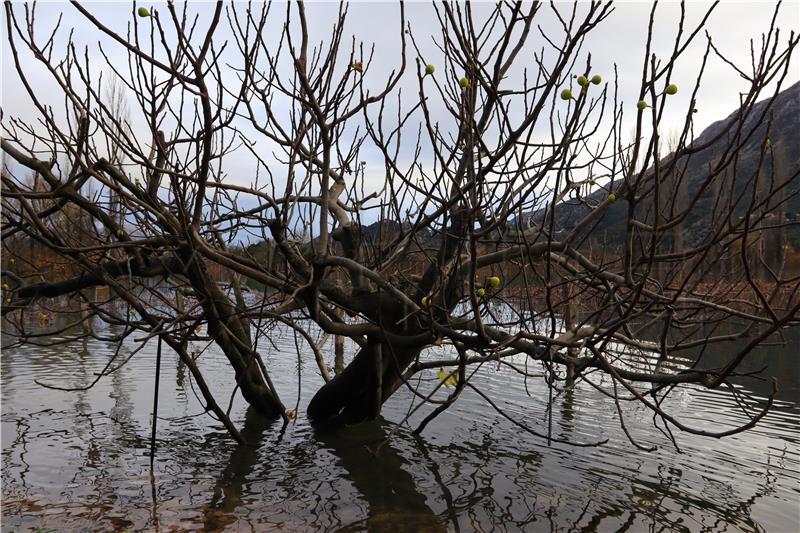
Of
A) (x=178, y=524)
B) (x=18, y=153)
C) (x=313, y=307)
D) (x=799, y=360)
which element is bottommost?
(x=799, y=360)

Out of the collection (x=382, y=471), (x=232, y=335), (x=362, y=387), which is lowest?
(x=382, y=471)

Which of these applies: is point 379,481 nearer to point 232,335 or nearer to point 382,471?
point 382,471

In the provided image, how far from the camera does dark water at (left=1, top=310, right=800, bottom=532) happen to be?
3.72m

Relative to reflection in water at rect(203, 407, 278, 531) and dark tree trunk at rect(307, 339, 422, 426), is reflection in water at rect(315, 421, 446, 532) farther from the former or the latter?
reflection in water at rect(203, 407, 278, 531)

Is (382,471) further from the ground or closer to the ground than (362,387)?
closer to the ground

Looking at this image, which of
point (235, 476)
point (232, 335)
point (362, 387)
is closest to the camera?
point (235, 476)

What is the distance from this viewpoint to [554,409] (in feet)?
22.2

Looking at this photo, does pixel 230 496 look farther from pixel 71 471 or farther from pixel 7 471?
pixel 7 471

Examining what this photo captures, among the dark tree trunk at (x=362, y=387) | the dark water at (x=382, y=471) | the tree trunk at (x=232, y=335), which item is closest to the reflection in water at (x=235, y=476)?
the dark water at (x=382, y=471)

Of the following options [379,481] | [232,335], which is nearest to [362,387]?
[379,481]

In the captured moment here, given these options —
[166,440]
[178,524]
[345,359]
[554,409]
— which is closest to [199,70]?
[178,524]

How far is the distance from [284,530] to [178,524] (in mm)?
609

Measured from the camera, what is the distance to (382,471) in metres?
4.62

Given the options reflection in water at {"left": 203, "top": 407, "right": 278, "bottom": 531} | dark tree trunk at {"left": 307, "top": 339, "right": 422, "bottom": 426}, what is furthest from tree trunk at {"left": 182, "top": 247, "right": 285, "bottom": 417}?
dark tree trunk at {"left": 307, "top": 339, "right": 422, "bottom": 426}
